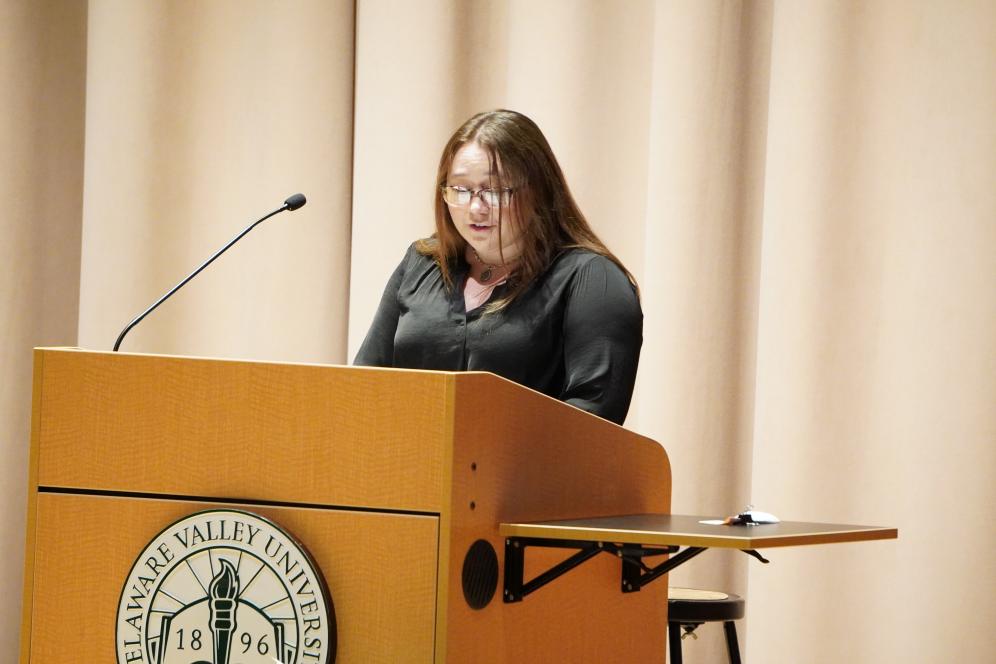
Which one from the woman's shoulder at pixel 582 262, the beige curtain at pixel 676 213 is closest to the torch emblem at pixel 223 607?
the woman's shoulder at pixel 582 262

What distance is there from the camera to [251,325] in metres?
3.58

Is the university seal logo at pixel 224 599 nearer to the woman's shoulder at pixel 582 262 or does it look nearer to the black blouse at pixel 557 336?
the black blouse at pixel 557 336

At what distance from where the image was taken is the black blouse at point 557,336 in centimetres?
191

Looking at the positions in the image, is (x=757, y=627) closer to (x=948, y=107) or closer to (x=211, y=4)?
(x=948, y=107)

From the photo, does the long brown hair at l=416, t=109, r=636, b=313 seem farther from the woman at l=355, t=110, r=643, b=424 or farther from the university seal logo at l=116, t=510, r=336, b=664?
the university seal logo at l=116, t=510, r=336, b=664

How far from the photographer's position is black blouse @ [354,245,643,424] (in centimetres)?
191

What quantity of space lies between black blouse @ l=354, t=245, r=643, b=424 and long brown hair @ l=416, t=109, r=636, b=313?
0.03 metres

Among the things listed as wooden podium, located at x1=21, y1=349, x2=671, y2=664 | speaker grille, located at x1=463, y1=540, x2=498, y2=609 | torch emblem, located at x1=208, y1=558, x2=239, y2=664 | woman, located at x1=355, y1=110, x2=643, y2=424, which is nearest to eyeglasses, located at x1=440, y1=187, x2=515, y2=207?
woman, located at x1=355, y1=110, x2=643, y2=424

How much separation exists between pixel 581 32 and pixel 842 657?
5.93 ft

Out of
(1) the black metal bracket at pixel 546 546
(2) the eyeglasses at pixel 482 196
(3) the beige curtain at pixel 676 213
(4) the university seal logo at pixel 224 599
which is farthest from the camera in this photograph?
(3) the beige curtain at pixel 676 213

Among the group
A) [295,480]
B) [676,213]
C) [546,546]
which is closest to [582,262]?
[546,546]

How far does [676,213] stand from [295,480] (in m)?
2.13

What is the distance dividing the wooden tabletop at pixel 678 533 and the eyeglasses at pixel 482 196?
0.69m

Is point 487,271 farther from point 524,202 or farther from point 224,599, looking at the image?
point 224,599
